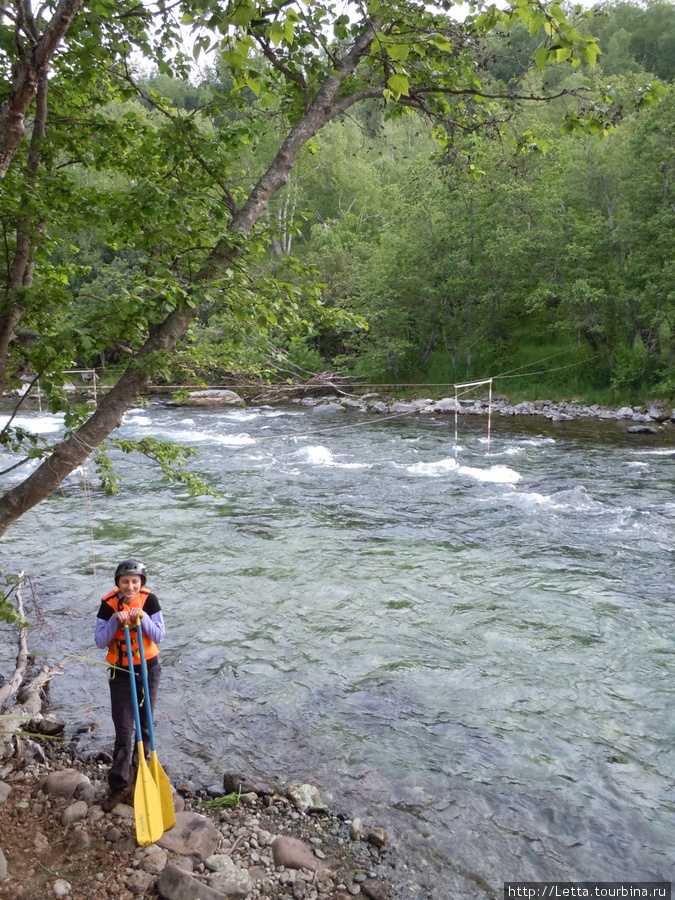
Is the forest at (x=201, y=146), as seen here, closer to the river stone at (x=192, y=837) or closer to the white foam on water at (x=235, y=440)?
the river stone at (x=192, y=837)

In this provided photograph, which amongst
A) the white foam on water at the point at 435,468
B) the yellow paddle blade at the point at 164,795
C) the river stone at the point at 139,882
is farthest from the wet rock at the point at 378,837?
the white foam on water at the point at 435,468

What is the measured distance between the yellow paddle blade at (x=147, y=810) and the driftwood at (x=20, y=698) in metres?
1.18

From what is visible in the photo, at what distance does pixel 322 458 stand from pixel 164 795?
13.6 m

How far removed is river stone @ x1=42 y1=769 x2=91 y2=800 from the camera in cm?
411

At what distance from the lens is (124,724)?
4277 mm

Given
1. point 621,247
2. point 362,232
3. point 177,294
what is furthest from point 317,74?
point 362,232

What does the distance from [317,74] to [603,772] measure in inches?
225

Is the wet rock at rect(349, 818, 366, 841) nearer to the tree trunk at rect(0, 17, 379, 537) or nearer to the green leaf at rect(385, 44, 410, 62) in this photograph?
the tree trunk at rect(0, 17, 379, 537)

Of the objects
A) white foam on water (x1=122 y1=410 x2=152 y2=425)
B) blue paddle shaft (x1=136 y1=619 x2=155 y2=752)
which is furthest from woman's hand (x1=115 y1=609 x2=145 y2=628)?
white foam on water (x1=122 y1=410 x2=152 y2=425)

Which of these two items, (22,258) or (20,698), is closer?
(22,258)

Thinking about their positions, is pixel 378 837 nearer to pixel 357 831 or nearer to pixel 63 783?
pixel 357 831

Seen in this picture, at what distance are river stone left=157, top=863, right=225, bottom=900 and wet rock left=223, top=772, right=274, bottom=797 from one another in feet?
3.54

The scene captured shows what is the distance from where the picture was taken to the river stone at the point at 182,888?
3242 mm

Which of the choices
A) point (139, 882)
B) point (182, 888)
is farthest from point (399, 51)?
point (139, 882)
